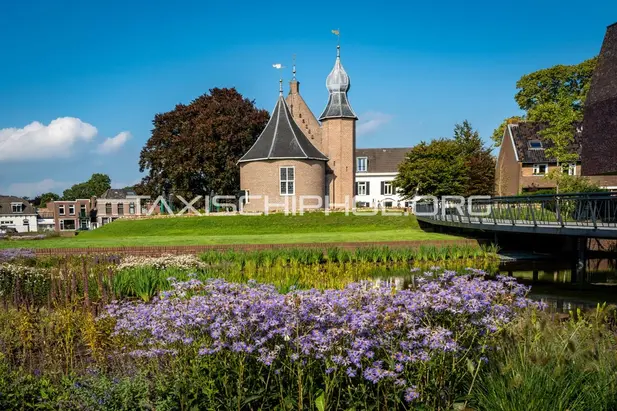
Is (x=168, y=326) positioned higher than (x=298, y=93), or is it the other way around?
(x=298, y=93)

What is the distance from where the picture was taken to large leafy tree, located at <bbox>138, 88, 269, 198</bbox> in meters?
46.6

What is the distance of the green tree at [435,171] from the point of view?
41344mm

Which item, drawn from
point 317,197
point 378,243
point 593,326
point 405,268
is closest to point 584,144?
point 378,243

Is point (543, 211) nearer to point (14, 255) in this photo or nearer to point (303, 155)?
point (14, 255)

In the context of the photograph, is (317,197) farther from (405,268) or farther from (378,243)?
(405,268)

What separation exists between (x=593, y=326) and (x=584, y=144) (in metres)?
25.7

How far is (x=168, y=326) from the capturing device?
5.30 meters

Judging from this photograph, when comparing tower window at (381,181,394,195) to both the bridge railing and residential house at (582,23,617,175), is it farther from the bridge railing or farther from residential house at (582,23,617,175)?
the bridge railing

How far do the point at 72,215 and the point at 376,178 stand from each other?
46.3 m

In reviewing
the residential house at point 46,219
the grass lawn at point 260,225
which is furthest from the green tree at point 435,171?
the residential house at point 46,219

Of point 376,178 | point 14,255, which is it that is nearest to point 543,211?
point 14,255

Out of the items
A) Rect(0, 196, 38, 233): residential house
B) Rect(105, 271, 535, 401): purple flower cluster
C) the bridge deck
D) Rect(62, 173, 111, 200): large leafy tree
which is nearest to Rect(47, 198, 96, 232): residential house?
Rect(0, 196, 38, 233): residential house

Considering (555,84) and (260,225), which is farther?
(555,84)

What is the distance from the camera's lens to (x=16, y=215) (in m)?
81.3
